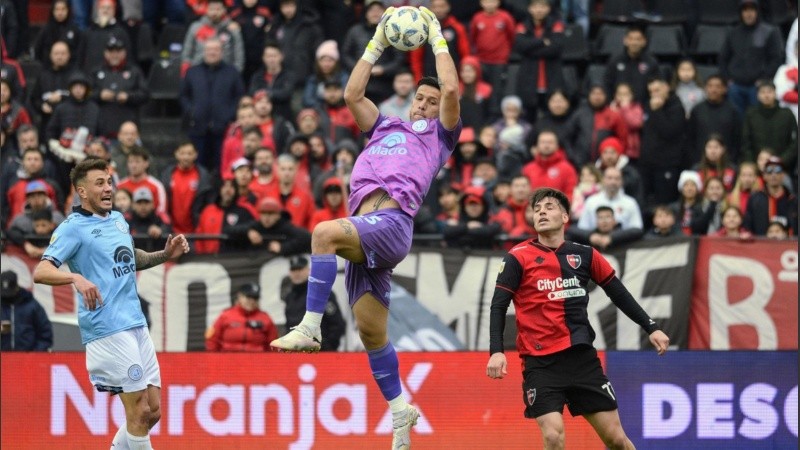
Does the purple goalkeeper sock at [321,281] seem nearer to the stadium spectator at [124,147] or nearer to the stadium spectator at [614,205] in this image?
the stadium spectator at [614,205]

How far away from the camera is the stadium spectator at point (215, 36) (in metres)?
20.5

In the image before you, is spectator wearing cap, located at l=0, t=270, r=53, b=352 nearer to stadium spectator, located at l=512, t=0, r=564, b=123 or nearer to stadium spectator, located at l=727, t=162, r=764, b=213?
stadium spectator, located at l=512, t=0, r=564, b=123

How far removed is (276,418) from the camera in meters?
14.0

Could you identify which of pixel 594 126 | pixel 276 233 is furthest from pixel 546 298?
pixel 594 126

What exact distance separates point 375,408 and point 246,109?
19.5ft

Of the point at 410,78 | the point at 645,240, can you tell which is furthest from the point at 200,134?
the point at 645,240

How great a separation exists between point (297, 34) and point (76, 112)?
325 cm

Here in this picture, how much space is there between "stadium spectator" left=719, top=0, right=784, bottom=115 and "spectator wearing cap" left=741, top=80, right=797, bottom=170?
1207 mm

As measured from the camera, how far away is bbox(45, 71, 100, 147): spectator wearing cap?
63.1ft

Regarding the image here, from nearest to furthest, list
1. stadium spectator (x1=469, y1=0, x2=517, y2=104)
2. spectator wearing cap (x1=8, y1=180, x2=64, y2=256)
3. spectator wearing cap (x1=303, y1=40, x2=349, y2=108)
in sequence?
spectator wearing cap (x1=8, y1=180, x2=64, y2=256) < spectator wearing cap (x1=303, y1=40, x2=349, y2=108) < stadium spectator (x1=469, y1=0, x2=517, y2=104)

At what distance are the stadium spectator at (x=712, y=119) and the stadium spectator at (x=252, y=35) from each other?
19.4ft

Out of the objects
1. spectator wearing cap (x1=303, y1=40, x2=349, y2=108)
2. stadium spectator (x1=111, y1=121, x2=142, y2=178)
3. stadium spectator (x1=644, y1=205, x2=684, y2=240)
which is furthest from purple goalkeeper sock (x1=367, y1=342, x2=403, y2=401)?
spectator wearing cap (x1=303, y1=40, x2=349, y2=108)

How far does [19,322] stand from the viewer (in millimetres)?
15820

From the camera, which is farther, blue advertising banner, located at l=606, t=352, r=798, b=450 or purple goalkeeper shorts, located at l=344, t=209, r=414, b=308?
blue advertising banner, located at l=606, t=352, r=798, b=450
